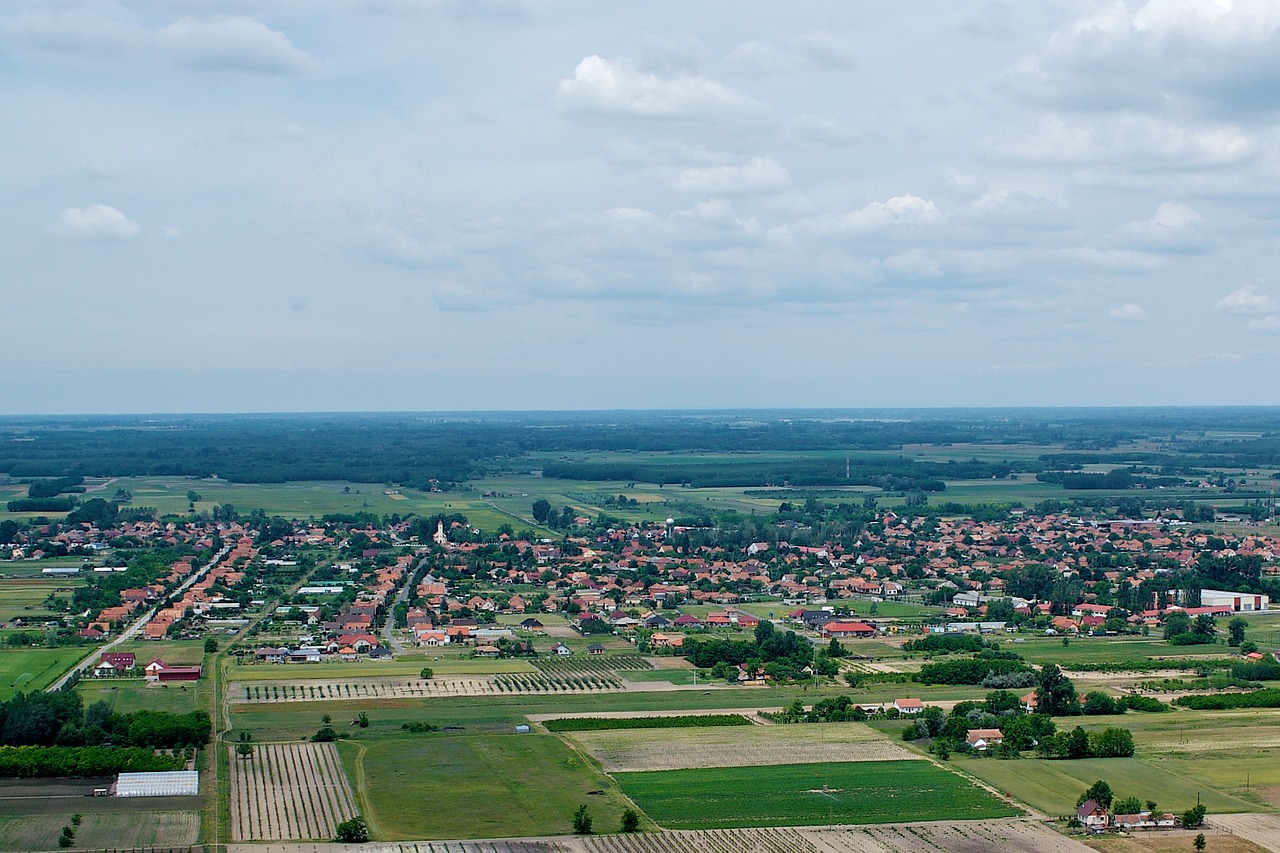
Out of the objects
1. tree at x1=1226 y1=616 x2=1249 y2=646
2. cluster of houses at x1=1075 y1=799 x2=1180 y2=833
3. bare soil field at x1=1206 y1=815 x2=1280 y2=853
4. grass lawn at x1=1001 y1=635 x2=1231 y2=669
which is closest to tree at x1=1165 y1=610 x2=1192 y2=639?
grass lawn at x1=1001 y1=635 x2=1231 y2=669

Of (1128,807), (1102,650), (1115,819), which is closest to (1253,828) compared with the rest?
(1128,807)

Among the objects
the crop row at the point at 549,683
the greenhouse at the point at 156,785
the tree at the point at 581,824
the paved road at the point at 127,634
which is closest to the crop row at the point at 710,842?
the tree at the point at 581,824

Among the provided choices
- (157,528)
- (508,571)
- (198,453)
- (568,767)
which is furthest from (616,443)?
(568,767)

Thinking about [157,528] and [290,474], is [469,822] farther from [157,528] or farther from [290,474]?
[290,474]

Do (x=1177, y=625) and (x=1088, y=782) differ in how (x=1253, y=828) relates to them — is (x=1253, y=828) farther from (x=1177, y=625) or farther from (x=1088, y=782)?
(x=1177, y=625)

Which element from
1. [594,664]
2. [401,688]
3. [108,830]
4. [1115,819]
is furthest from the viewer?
[594,664]

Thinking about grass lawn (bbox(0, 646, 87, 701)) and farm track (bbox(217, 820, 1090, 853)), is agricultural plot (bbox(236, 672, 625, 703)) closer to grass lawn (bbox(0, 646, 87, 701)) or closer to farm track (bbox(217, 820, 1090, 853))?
grass lawn (bbox(0, 646, 87, 701))
